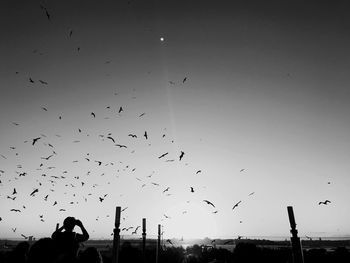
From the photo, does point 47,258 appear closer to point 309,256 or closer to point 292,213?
point 292,213

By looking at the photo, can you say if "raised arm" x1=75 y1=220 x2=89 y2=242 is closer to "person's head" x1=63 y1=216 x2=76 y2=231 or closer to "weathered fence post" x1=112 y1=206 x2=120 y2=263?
"person's head" x1=63 y1=216 x2=76 y2=231

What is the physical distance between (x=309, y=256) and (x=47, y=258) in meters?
40.6

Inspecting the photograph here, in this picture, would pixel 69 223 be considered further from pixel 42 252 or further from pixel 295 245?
pixel 295 245

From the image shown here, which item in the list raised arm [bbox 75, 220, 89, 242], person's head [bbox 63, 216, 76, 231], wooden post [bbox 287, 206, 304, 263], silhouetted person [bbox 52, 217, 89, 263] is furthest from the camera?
wooden post [bbox 287, 206, 304, 263]

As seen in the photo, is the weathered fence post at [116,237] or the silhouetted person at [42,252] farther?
the weathered fence post at [116,237]

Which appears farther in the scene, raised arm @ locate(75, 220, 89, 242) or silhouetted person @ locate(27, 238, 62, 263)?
raised arm @ locate(75, 220, 89, 242)

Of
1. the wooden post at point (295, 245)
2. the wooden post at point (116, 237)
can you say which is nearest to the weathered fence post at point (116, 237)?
the wooden post at point (116, 237)

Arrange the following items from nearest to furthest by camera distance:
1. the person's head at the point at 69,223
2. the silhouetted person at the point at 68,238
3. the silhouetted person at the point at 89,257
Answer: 1. the silhouetted person at the point at 89,257
2. the silhouetted person at the point at 68,238
3. the person's head at the point at 69,223

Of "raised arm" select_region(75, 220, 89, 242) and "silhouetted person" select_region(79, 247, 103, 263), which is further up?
"raised arm" select_region(75, 220, 89, 242)

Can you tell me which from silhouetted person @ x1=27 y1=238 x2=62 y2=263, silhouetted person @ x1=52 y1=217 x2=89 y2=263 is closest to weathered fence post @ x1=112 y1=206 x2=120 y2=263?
silhouetted person @ x1=52 y1=217 x2=89 y2=263

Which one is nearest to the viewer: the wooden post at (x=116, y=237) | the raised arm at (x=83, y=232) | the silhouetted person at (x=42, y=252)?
the silhouetted person at (x=42, y=252)

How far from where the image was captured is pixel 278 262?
121ft

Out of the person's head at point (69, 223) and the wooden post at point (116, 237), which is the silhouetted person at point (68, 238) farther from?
the wooden post at point (116, 237)

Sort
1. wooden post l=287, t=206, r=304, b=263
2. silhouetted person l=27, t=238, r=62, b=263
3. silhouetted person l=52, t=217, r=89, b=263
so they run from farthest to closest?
wooden post l=287, t=206, r=304, b=263 → silhouetted person l=52, t=217, r=89, b=263 → silhouetted person l=27, t=238, r=62, b=263
